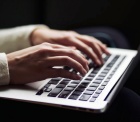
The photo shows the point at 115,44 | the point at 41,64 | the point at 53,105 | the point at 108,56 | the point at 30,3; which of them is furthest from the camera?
the point at 30,3

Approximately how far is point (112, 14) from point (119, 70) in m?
A: 0.87

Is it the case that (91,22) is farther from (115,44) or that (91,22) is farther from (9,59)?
(9,59)

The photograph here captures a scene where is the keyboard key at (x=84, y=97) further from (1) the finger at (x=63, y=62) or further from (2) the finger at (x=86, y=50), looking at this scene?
(2) the finger at (x=86, y=50)

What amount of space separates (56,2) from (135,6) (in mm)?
405

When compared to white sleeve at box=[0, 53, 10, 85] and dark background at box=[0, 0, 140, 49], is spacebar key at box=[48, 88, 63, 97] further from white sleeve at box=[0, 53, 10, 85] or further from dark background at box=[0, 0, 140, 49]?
dark background at box=[0, 0, 140, 49]

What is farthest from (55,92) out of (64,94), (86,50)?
(86,50)

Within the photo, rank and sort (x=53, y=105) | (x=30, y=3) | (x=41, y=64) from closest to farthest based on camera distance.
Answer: (x=53, y=105) → (x=41, y=64) → (x=30, y=3)

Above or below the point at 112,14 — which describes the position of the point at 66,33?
above

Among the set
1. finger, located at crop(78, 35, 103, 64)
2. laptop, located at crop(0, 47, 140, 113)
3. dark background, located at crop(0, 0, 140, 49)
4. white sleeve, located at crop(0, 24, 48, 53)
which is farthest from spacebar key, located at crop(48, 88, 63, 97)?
dark background, located at crop(0, 0, 140, 49)

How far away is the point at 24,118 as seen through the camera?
2.36 ft

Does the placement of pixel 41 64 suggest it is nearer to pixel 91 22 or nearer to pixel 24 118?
pixel 24 118

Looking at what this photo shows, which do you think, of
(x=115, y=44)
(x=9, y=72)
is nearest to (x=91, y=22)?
(x=115, y=44)

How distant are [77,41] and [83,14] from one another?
757 mm

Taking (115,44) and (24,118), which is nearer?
(24,118)
